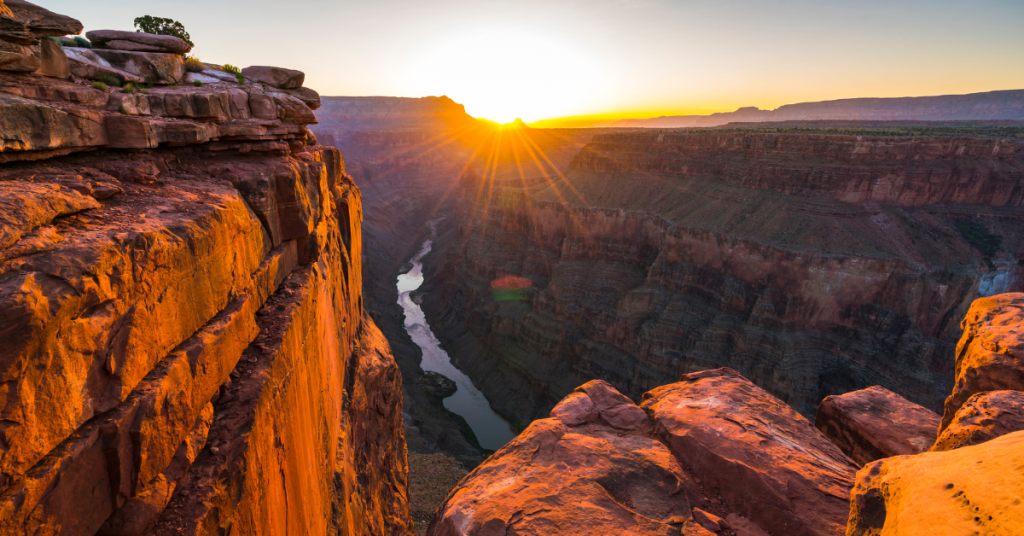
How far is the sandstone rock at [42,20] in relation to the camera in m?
6.18

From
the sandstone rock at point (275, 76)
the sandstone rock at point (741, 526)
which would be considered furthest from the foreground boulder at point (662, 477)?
the sandstone rock at point (275, 76)

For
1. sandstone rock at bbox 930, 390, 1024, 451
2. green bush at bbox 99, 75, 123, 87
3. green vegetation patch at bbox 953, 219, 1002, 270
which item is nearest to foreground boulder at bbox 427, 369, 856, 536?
sandstone rock at bbox 930, 390, 1024, 451

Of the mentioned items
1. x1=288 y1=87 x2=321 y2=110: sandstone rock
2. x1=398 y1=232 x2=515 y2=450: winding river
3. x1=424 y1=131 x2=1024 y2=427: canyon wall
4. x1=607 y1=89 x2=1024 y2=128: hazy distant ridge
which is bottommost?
x1=398 y1=232 x2=515 y2=450: winding river

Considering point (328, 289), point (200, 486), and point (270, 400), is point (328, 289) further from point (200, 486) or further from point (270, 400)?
point (200, 486)

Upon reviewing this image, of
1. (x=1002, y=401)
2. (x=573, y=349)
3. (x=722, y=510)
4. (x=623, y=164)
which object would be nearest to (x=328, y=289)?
(x=722, y=510)

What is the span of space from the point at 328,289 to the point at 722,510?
468 inches

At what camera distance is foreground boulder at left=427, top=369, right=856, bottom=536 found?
706cm

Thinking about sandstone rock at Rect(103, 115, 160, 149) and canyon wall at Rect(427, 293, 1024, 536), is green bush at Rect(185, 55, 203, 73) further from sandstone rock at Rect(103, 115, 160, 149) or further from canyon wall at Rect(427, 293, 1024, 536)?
canyon wall at Rect(427, 293, 1024, 536)

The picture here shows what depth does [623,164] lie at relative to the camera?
56031mm

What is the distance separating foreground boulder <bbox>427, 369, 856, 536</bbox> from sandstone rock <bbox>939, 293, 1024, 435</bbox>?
102 inches

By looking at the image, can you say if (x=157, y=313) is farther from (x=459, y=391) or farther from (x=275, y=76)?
(x=459, y=391)

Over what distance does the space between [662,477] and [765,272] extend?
33260 millimetres

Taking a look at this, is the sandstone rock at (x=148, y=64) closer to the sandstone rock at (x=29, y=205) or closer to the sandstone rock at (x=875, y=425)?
the sandstone rock at (x=29, y=205)

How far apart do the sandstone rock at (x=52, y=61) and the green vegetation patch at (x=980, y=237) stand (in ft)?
164
